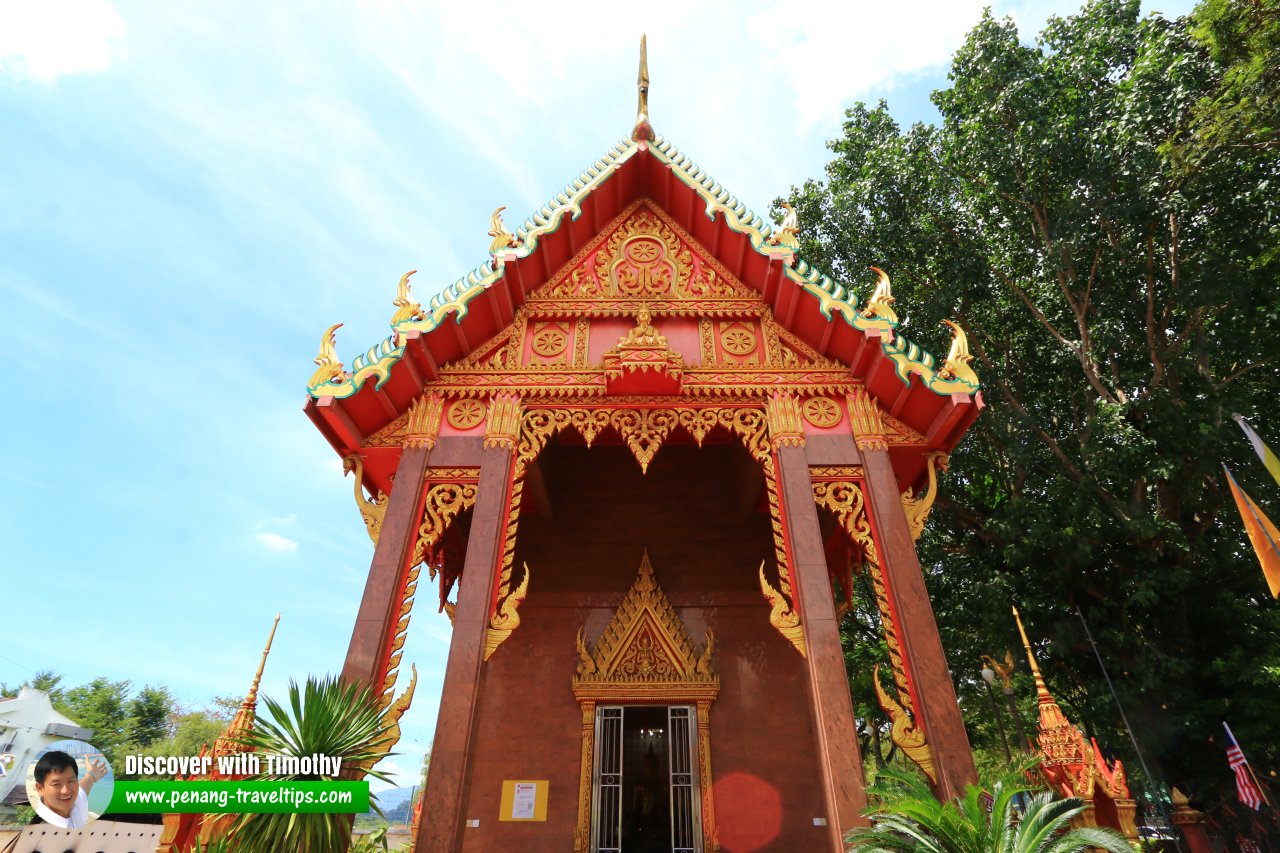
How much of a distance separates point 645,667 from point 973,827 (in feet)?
16.4

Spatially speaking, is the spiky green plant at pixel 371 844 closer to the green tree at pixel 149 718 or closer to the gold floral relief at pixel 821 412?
the gold floral relief at pixel 821 412

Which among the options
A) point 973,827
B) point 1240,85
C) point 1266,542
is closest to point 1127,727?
point 1266,542

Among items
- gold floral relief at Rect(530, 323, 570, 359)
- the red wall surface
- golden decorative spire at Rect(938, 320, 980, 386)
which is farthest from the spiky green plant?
golden decorative spire at Rect(938, 320, 980, 386)

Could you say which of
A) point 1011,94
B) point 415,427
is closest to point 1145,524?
point 1011,94

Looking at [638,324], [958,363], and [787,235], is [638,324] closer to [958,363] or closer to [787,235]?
[787,235]

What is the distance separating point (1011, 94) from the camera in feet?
38.0

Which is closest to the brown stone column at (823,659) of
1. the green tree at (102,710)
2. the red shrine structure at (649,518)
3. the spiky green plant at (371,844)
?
the red shrine structure at (649,518)

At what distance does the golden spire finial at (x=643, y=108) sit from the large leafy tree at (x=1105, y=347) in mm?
6496

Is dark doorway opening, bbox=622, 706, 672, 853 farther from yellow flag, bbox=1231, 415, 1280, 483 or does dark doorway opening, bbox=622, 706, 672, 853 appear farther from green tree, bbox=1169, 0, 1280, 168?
green tree, bbox=1169, 0, 1280, 168

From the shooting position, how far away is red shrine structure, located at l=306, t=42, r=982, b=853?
233 inches

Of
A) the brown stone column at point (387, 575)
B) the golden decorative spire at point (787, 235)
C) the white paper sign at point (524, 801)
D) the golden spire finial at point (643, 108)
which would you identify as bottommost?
the white paper sign at point (524, 801)

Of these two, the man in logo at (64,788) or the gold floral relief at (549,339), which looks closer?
the man in logo at (64,788)

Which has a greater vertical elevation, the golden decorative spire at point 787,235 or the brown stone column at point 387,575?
the golden decorative spire at point 787,235

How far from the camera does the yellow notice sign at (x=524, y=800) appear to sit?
7.70m
